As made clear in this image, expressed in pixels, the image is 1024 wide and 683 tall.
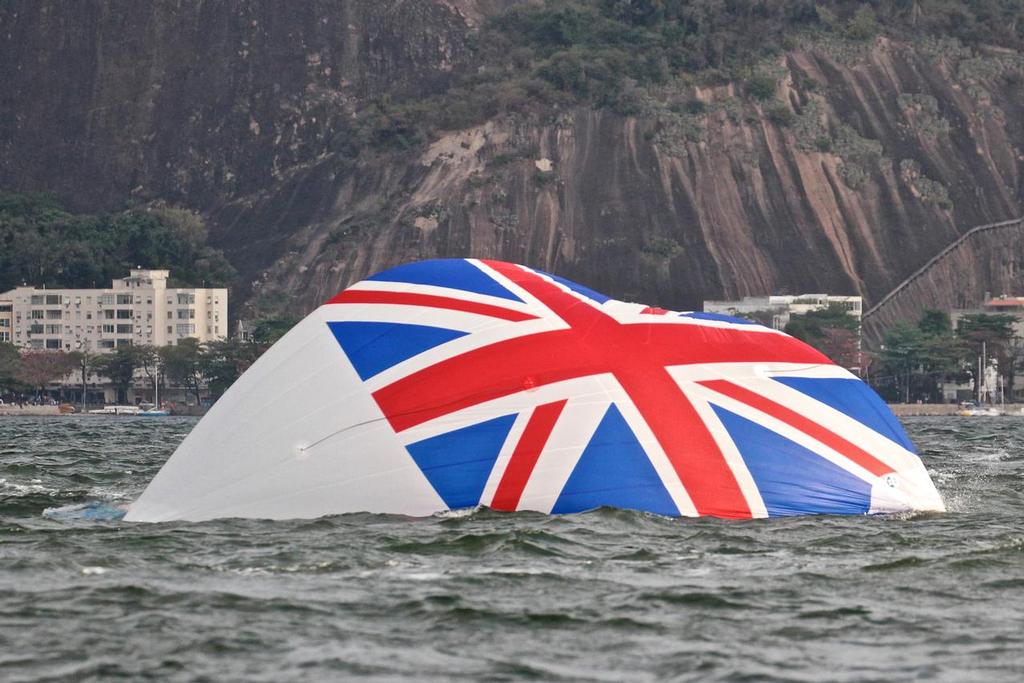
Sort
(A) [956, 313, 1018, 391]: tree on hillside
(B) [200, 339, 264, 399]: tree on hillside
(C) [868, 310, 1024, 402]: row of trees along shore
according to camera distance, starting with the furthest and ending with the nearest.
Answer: (A) [956, 313, 1018, 391]: tree on hillside → (B) [200, 339, 264, 399]: tree on hillside → (C) [868, 310, 1024, 402]: row of trees along shore

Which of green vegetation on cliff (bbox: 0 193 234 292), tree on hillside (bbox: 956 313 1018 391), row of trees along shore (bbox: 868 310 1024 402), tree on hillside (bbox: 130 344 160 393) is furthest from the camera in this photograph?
green vegetation on cliff (bbox: 0 193 234 292)

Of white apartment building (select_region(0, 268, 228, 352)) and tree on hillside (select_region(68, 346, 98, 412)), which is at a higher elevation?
white apartment building (select_region(0, 268, 228, 352))

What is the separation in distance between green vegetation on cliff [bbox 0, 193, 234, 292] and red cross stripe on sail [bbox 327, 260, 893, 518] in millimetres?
133998

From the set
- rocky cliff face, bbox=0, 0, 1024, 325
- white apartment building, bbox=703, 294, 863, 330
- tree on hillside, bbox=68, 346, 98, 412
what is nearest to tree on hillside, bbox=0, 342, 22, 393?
tree on hillside, bbox=68, 346, 98, 412

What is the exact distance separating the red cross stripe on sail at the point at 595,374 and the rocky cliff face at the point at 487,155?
117 metres

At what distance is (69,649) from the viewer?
48.8ft

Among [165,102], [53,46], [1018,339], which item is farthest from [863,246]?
[53,46]

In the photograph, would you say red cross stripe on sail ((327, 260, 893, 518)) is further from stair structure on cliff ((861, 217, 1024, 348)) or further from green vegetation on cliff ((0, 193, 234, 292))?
green vegetation on cliff ((0, 193, 234, 292))

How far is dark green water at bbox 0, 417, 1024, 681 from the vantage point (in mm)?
14453

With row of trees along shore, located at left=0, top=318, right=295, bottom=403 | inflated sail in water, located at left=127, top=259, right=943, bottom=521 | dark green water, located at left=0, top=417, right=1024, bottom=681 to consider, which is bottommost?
dark green water, located at left=0, top=417, right=1024, bottom=681

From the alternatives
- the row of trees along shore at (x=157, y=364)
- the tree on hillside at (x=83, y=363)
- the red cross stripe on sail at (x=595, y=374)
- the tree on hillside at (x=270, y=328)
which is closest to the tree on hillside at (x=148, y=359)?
the row of trees along shore at (x=157, y=364)

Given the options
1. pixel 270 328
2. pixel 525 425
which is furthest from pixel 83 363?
pixel 525 425

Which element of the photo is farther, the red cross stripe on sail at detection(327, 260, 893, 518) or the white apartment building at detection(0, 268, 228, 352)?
the white apartment building at detection(0, 268, 228, 352)

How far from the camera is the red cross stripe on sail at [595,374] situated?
2072 cm
